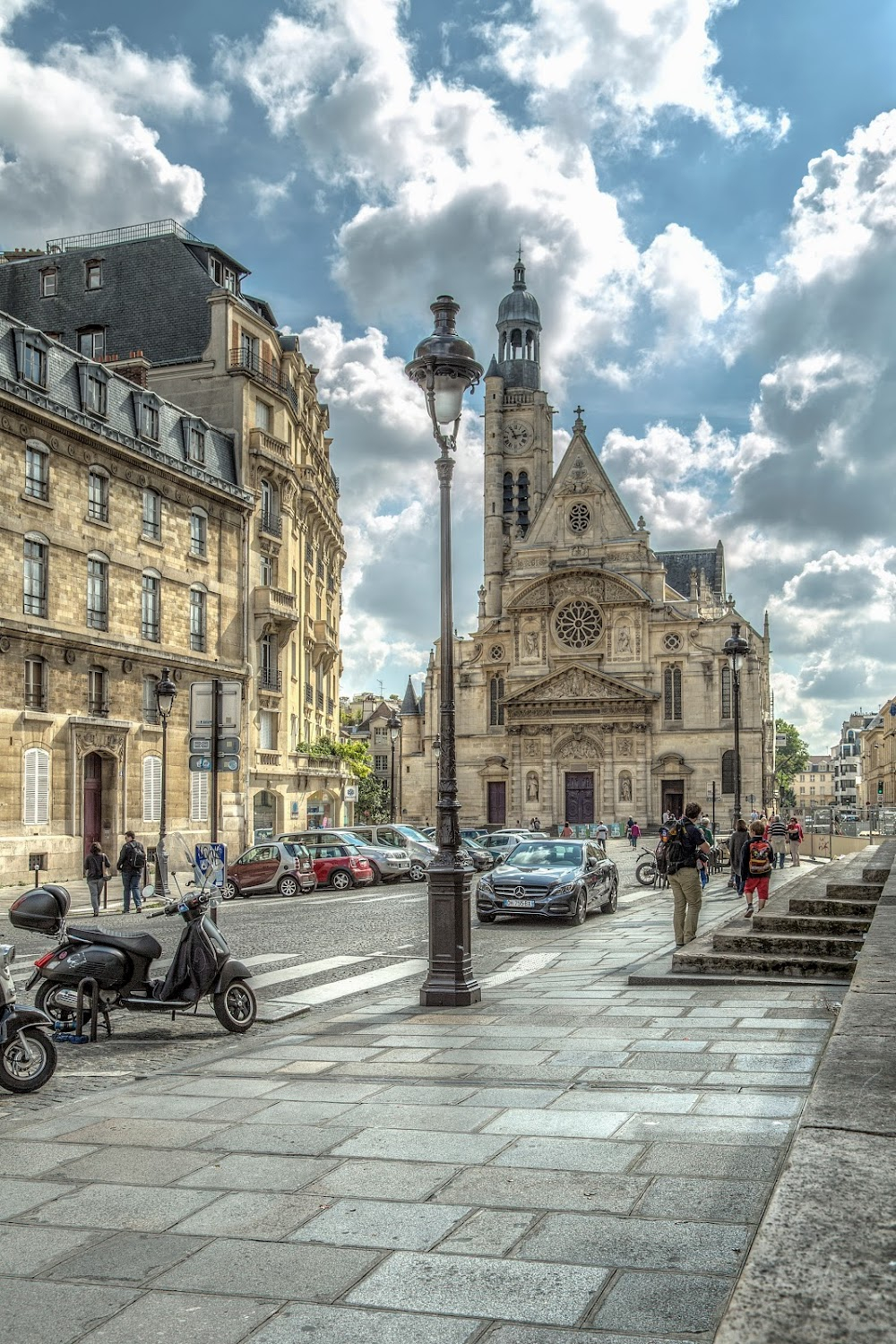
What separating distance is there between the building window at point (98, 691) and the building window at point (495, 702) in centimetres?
3979

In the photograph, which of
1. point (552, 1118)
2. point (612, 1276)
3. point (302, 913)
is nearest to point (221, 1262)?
point (612, 1276)

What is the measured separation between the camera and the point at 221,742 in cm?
1883

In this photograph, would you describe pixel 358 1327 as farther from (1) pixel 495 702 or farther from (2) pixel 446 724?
(1) pixel 495 702

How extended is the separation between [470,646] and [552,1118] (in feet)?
219

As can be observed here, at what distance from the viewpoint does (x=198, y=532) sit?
126ft

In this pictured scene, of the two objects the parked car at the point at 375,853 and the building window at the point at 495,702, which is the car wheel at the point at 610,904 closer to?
the parked car at the point at 375,853

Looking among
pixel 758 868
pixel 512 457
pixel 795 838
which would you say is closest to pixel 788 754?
pixel 512 457

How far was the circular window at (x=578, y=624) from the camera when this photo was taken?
69.2 meters

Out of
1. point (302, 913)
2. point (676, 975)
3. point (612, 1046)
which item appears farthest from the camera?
point (302, 913)

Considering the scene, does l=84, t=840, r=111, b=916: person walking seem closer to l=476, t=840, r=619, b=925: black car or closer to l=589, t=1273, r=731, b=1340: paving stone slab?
l=476, t=840, r=619, b=925: black car

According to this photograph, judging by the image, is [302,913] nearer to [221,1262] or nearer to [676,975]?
[676,975]

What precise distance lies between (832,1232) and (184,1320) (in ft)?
6.82

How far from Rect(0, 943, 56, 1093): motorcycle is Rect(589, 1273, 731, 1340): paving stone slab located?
496 centimetres

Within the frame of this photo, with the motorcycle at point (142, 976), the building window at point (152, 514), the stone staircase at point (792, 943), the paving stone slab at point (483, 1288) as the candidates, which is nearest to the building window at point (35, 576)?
the building window at point (152, 514)
